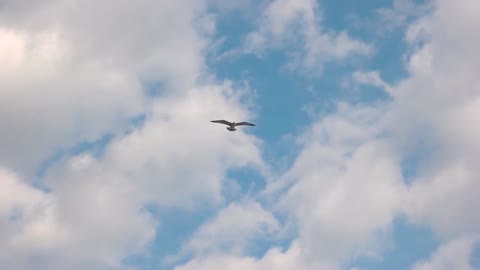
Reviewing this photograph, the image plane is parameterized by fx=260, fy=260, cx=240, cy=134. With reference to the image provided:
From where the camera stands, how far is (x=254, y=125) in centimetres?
6931

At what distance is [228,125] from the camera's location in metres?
70.7

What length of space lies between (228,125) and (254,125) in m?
7.12
